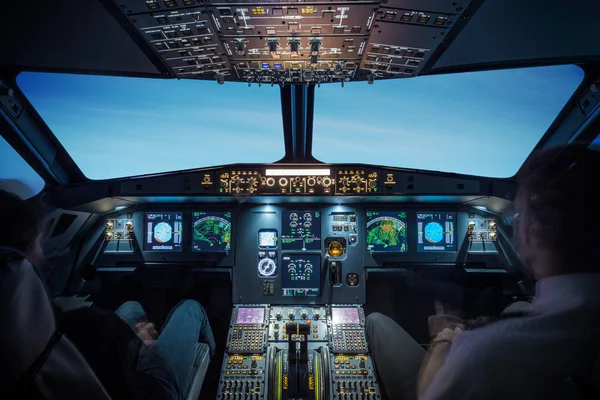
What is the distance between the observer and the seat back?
89 cm

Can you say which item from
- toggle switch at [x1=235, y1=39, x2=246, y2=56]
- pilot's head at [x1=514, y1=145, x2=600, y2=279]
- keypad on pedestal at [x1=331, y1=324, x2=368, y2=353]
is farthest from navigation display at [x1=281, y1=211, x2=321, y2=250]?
pilot's head at [x1=514, y1=145, x2=600, y2=279]

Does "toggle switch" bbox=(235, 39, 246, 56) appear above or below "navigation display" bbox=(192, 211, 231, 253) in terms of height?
above

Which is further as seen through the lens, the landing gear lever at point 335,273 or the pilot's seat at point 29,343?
the landing gear lever at point 335,273

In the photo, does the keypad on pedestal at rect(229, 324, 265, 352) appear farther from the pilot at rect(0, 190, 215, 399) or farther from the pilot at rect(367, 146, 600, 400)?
the pilot at rect(367, 146, 600, 400)

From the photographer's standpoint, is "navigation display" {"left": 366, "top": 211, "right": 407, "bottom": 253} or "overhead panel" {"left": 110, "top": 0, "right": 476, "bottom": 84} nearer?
"overhead panel" {"left": 110, "top": 0, "right": 476, "bottom": 84}

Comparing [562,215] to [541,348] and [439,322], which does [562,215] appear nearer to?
[541,348]

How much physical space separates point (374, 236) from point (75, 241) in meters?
2.72

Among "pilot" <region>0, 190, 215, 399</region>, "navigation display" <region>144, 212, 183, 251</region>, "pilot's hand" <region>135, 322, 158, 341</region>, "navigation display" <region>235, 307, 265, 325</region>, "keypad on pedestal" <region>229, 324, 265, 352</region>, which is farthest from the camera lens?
"navigation display" <region>144, 212, 183, 251</region>

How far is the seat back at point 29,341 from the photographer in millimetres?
887

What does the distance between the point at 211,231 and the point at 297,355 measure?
1377 millimetres

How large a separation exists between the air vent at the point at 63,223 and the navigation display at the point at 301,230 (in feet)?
5.98

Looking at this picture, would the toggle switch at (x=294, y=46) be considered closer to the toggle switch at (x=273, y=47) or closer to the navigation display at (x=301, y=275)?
the toggle switch at (x=273, y=47)

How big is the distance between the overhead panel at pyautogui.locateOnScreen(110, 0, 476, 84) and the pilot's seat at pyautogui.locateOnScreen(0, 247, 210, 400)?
1189mm

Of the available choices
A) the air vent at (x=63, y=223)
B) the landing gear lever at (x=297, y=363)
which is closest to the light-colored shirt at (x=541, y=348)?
the landing gear lever at (x=297, y=363)
